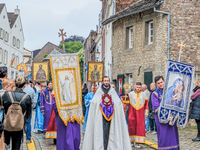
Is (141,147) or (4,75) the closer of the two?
(4,75)

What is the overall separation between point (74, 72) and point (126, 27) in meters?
12.1

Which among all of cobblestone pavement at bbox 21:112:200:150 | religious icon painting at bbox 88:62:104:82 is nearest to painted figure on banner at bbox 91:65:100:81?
religious icon painting at bbox 88:62:104:82

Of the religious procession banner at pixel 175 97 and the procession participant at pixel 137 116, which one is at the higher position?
the religious procession banner at pixel 175 97

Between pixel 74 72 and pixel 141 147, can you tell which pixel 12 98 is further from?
pixel 141 147

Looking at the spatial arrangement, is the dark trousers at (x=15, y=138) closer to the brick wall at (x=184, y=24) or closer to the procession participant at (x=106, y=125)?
the procession participant at (x=106, y=125)

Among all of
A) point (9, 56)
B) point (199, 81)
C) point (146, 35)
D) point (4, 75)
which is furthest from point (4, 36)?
point (4, 75)

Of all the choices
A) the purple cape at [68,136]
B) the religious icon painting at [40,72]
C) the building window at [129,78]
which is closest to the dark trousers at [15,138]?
the purple cape at [68,136]

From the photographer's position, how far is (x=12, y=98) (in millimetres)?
5605

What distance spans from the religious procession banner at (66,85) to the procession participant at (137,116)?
2611 mm

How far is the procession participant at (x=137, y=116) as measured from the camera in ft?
29.9

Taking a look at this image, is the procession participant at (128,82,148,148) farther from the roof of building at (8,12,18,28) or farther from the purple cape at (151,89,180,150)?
the roof of building at (8,12,18,28)

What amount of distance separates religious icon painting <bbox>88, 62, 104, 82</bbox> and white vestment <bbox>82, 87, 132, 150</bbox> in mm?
6136

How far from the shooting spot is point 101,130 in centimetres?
720

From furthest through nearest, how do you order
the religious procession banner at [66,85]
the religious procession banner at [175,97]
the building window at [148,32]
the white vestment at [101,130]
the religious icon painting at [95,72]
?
the building window at [148,32] → the religious icon painting at [95,72] → the white vestment at [101,130] → the religious procession banner at [66,85] → the religious procession banner at [175,97]
